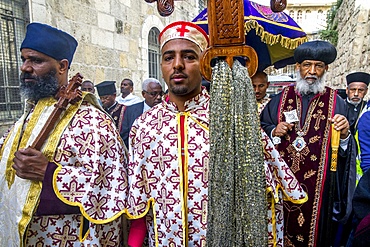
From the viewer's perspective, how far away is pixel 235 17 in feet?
4.52

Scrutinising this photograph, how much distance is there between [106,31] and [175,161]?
22.3 feet

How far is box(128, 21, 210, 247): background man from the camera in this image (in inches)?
72.1

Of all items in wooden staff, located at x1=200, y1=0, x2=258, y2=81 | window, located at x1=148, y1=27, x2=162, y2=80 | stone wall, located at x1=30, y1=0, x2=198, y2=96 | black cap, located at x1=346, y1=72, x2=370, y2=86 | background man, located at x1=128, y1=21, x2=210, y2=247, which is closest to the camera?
wooden staff, located at x1=200, y1=0, x2=258, y2=81

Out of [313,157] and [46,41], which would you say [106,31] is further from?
[313,157]

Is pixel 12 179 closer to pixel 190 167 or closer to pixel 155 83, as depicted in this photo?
pixel 190 167

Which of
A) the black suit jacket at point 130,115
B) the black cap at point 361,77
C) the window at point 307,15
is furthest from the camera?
the window at point 307,15

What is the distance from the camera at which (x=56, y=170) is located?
1880 mm

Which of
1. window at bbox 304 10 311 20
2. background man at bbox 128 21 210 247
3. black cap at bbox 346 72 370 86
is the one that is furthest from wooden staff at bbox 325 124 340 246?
window at bbox 304 10 311 20

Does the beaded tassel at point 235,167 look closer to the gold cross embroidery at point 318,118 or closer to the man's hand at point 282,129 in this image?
the man's hand at point 282,129

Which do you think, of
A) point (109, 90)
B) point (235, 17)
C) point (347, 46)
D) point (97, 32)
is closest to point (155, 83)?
point (109, 90)

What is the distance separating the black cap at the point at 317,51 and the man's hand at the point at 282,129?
716 mm

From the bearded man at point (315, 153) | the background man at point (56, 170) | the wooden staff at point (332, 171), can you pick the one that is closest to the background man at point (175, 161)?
the background man at point (56, 170)

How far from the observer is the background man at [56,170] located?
1873mm

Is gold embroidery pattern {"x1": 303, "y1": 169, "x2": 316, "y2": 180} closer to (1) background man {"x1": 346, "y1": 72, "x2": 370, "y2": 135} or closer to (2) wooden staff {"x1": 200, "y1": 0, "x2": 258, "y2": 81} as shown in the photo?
(2) wooden staff {"x1": 200, "y1": 0, "x2": 258, "y2": 81}
